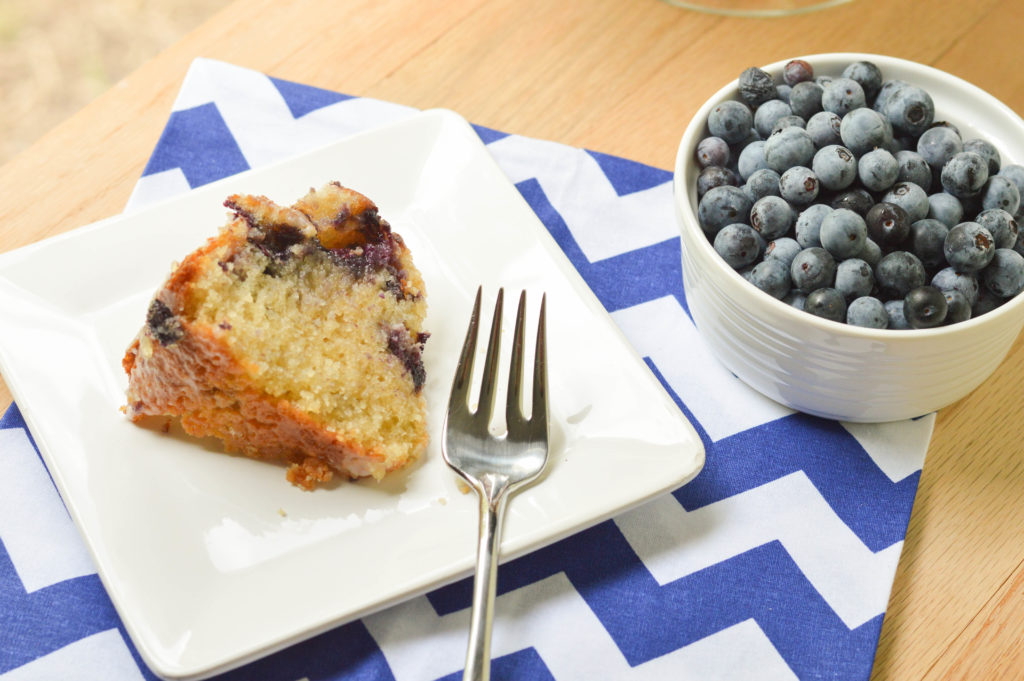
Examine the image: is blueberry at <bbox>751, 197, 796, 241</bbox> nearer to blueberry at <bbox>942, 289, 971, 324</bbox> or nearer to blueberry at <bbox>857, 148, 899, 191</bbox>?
blueberry at <bbox>857, 148, 899, 191</bbox>

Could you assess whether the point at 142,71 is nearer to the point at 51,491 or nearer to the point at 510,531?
the point at 51,491

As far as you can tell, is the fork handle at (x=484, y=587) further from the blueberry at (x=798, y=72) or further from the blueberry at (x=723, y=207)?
the blueberry at (x=798, y=72)

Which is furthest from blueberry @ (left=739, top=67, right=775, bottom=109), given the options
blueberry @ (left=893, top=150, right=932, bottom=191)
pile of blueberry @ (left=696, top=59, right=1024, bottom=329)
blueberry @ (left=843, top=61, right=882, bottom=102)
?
blueberry @ (left=893, top=150, right=932, bottom=191)

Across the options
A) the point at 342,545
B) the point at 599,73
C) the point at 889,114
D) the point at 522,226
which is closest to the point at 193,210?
the point at 522,226

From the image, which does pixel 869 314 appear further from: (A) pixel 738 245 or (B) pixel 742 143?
(B) pixel 742 143

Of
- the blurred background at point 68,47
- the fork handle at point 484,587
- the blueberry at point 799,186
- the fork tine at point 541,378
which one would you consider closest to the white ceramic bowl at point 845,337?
the blueberry at point 799,186

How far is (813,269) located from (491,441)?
1.49 feet

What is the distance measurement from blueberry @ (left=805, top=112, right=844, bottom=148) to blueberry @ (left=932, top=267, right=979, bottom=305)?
0.23 meters

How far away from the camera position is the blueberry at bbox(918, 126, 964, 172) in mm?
1197

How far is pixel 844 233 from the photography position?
1114 mm

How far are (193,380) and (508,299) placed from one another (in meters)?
0.45

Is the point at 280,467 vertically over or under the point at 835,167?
under

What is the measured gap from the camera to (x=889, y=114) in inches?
49.3

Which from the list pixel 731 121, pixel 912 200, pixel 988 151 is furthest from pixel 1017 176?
pixel 731 121
